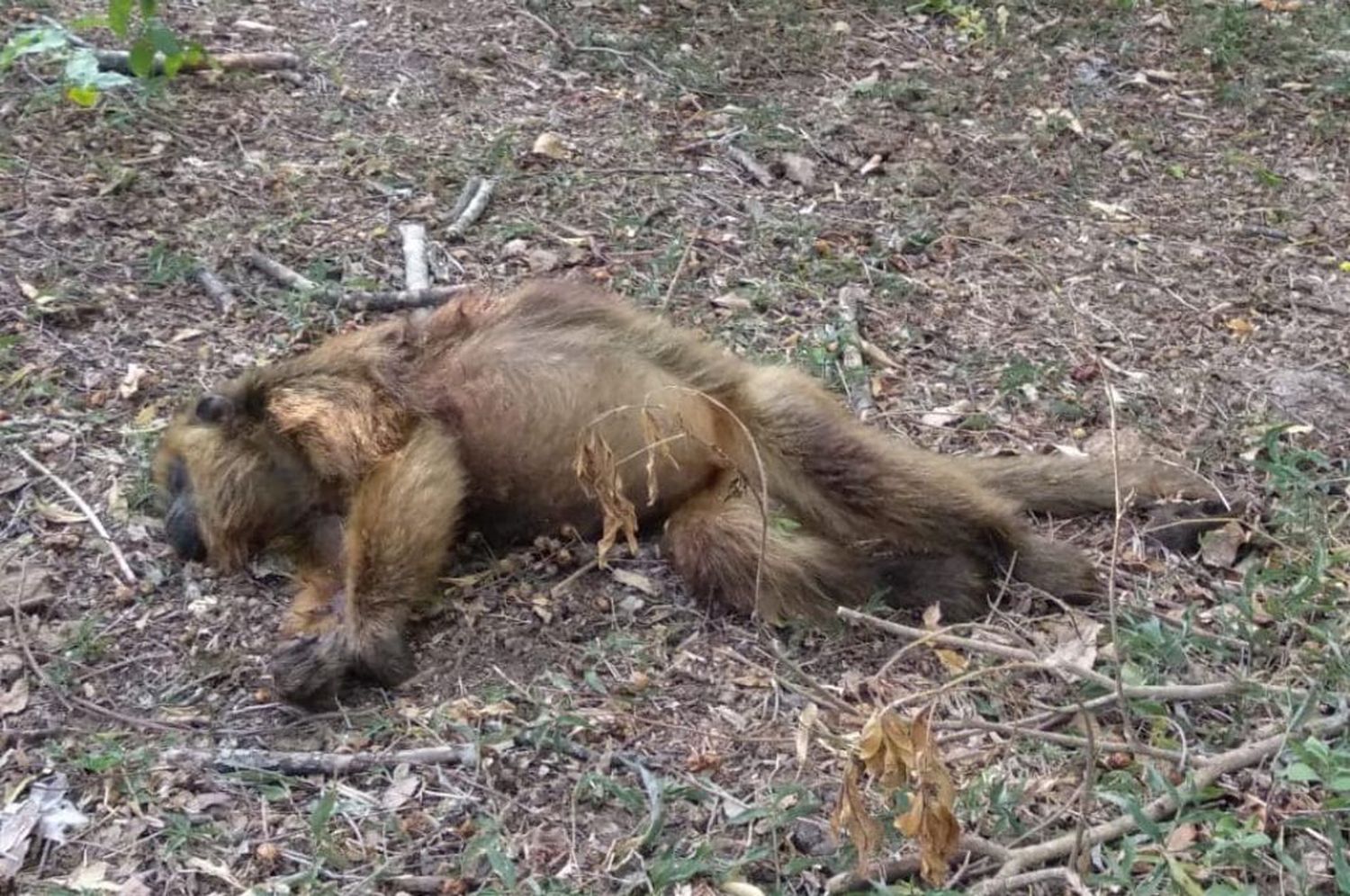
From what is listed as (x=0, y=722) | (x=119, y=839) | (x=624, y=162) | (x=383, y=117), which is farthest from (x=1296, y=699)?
(x=383, y=117)

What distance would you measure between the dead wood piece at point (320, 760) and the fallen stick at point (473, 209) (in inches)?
119

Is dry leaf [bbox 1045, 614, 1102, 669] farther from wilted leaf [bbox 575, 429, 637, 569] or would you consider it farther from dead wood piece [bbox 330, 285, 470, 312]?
dead wood piece [bbox 330, 285, 470, 312]

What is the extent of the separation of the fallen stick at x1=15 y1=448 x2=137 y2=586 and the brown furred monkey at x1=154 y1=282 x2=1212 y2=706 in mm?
179

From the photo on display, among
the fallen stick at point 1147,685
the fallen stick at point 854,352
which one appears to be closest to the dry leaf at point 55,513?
the fallen stick at point 1147,685

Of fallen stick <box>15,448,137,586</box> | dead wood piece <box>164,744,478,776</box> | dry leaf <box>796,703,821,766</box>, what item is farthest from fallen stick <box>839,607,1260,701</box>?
fallen stick <box>15,448,137,586</box>

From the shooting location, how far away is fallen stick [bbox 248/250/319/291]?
5.78 meters

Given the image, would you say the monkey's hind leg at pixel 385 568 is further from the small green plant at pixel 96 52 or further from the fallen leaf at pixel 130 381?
the small green plant at pixel 96 52

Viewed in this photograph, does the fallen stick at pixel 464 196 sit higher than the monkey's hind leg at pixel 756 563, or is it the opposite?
the fallen stick at pixel 464 196

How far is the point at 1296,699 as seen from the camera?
11.9ft

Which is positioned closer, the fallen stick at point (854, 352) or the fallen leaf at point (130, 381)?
the fallen leaf at point (130, 381)

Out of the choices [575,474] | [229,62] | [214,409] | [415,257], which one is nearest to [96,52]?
[229,62]

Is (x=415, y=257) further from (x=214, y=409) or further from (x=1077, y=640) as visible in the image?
(x=1077, y=640)

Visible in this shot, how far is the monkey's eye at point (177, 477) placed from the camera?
183 inches

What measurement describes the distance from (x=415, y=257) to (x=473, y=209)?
47 centimetres
